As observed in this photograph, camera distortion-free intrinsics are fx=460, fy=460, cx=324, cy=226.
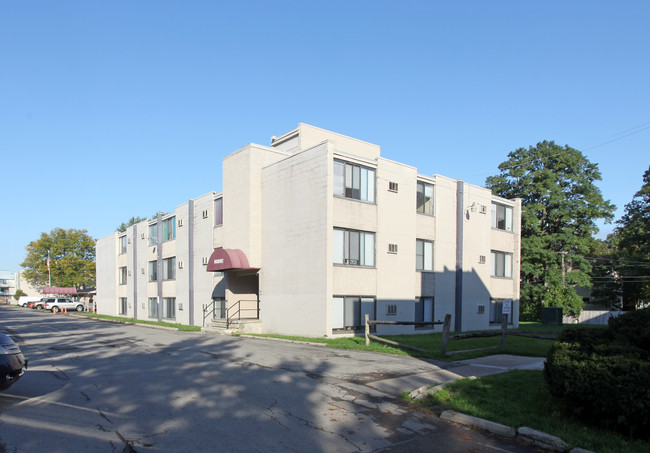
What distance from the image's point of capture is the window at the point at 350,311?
21.0 metres

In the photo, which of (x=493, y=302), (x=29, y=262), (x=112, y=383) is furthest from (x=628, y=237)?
(x=29, y=262)

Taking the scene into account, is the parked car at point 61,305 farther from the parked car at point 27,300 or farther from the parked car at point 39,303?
the parked car at point 27,300

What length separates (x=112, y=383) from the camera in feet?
33.7

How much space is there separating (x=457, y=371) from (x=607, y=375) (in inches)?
220

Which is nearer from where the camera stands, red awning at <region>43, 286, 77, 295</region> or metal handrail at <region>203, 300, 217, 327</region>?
metal handrail at <region>203, 300, 217, 327</region>

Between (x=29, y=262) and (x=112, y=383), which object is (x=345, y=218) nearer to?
(x=112, y=383)

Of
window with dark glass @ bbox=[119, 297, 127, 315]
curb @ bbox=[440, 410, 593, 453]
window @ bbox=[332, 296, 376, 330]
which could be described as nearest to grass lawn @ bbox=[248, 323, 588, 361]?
window @ bbox=[332, 296, 376, 330]

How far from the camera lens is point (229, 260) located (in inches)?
927

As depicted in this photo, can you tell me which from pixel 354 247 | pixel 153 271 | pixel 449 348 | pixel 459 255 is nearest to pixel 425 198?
pixel 459 255

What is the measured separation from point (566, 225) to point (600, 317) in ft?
32.8

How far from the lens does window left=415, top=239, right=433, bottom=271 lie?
25531 mm

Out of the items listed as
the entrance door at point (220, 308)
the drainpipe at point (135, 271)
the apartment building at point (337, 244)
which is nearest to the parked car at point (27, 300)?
the drainpipe at point (135, 271)

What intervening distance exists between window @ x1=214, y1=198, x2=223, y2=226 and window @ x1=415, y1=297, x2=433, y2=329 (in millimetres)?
→ 13002

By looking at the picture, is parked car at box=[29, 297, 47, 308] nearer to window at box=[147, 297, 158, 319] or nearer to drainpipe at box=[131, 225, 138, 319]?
drainpipe at box=[131, 225, 138, 319]
